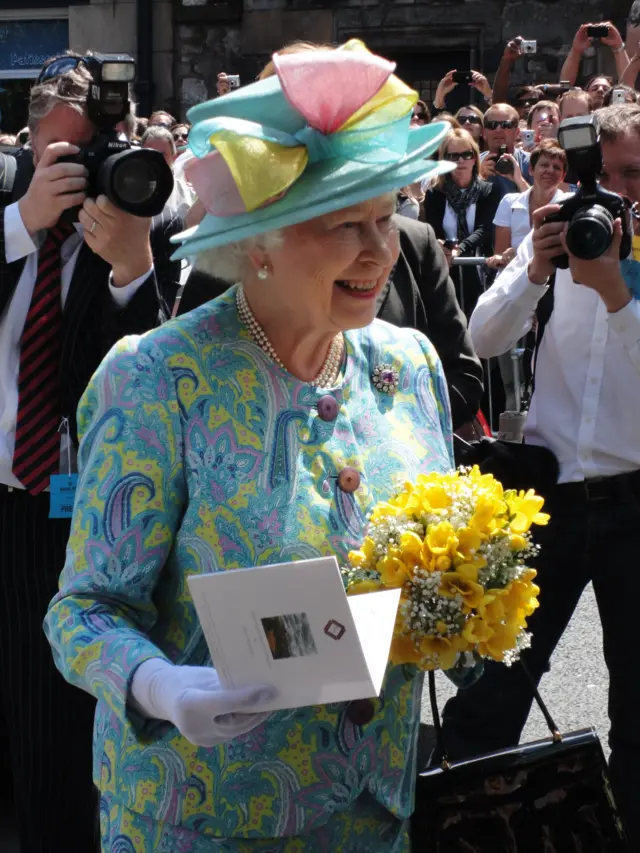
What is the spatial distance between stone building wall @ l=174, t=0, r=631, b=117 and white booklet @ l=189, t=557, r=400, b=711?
17.9m

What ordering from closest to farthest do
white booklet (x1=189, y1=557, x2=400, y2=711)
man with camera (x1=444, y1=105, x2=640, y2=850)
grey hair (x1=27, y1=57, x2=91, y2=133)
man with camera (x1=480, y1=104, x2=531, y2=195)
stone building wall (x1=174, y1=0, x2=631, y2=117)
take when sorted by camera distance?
white booklet (x1=189, y1=557, x2=400, y2=711), grey hair (x1=27, y1=57, x2=91, y2=133), man with camera (x1=444, y1=105, x2=640, y2=850), man with camera (x1=480, y1=104, x2=531, y2=195), stone building wall (x1=174, y1=0, x2=631, y2=117)

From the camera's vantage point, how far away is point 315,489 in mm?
1996

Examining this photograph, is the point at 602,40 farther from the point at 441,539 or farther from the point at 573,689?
the point at 441,539

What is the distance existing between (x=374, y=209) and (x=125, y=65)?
4.15 feet

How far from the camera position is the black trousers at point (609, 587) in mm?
3291

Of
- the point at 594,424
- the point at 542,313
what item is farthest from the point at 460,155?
the point at 594,424

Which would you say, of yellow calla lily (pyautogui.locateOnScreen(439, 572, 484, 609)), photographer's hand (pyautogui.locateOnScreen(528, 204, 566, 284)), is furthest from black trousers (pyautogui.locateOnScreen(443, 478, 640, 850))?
yellow calla lily (pyautogui.locateOnScreen(439, 572, 484, 609))

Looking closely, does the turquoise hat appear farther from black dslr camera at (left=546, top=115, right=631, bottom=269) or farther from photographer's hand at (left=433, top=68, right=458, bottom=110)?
photographer's hand at (left=433, top=68, right=458, bottom=110)

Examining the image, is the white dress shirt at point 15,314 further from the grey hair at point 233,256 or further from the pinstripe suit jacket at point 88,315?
the grey hair at point 233,256

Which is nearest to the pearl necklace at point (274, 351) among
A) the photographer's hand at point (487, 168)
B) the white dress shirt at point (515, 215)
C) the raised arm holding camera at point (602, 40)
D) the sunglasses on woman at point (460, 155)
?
the white dress shirt at point (515, 215)

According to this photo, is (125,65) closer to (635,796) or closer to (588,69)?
(635,796)

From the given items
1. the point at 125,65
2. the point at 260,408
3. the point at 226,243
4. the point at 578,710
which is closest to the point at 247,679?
the point at 260,408

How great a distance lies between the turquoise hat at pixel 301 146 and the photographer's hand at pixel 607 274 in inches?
49.1

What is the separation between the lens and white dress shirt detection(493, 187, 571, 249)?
316 inches
